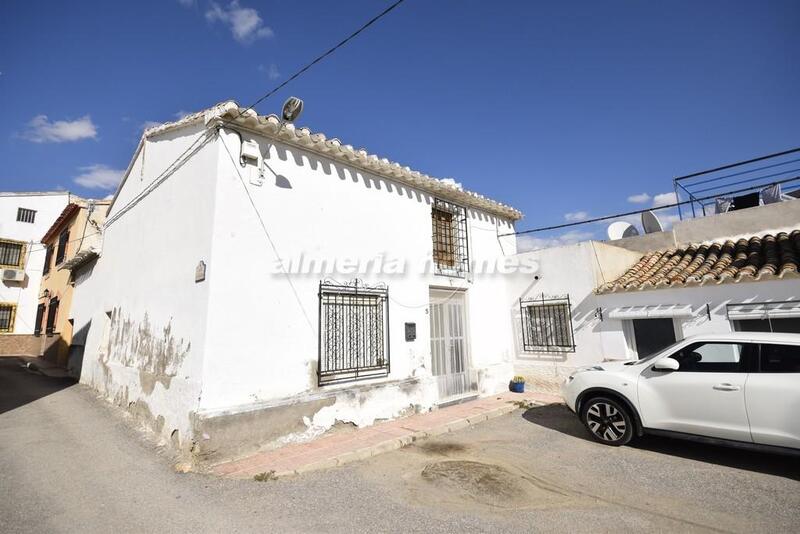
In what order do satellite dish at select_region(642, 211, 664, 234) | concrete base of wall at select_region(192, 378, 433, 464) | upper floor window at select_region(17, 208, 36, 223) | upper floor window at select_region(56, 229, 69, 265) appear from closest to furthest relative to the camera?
1. concrete base of wall at select_region(192, 378, 433, 464)
2. satellite dish at select_region(642, 211, 664, 234)
3. upper floor window at select_region(56, 229, 69, 265)
4. upper floor window at select_region(17, 208, 36, 223)

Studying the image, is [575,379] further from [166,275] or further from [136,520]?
[166,275]

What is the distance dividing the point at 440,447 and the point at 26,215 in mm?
27893

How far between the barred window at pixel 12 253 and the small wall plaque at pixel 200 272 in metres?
23.2

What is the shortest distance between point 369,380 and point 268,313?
2223 millimetres

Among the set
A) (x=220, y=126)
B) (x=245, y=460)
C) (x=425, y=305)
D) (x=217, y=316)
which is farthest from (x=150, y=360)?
(x=425, y=305)

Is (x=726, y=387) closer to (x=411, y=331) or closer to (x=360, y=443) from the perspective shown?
(x=360, y=443)

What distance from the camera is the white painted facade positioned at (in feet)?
65.5

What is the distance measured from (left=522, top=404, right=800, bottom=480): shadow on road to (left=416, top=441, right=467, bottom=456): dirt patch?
183cm

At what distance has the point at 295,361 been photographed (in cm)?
576

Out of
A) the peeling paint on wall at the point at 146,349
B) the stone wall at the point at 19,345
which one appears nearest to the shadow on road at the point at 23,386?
the peeling paint on wall at the point at 146,349

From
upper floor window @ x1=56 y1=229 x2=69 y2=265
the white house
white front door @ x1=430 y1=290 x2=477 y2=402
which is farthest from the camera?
upper floor window @ x1=56 y1=229 x2=69 y2=265

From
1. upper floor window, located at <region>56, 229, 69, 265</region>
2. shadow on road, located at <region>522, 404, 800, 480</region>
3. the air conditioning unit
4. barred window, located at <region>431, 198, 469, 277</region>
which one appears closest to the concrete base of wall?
shadow on road, located at <region>522, 404, 800, 480</region>

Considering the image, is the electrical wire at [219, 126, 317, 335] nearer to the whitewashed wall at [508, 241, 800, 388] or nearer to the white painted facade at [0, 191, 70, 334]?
the whitewashed wall at [508, 241, 800, 388]

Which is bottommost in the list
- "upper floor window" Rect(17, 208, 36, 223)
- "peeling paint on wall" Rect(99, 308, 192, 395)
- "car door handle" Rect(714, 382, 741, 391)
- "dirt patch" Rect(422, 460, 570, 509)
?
"dirt patch" Rect(422, 460, 570, 509)
